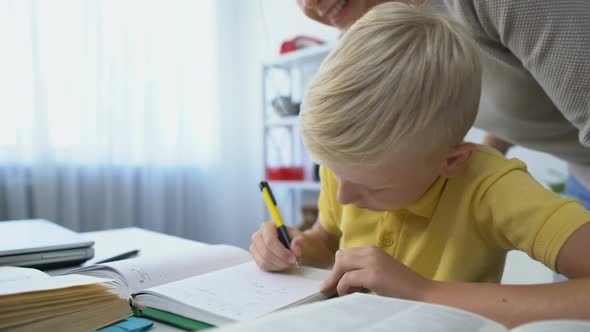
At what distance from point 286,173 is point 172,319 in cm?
180

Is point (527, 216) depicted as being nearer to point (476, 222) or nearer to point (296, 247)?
point (476, 222)

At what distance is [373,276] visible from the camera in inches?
19.5

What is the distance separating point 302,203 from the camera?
2.46m

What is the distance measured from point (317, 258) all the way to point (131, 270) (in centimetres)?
33

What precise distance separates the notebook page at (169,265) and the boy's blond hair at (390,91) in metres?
0.23

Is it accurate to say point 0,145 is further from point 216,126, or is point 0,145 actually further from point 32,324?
point 32,324

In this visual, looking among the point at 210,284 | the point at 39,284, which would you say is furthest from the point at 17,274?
the point at 210,284

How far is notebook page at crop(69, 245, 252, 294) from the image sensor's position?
1.89 feet

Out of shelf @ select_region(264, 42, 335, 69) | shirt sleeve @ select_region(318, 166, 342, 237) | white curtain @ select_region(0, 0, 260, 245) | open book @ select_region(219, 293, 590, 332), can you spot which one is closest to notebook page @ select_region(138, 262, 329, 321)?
open book @ select_region(219, 293, 590, 332)

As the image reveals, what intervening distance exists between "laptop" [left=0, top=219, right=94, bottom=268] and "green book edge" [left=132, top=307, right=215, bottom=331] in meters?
0.27

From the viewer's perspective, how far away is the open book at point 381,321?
1.01ft

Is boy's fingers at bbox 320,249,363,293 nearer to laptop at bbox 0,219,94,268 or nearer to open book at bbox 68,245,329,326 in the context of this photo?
open book at bbox 68,245,329,326

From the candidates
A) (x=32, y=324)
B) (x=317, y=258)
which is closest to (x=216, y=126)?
(x=317, y=258)

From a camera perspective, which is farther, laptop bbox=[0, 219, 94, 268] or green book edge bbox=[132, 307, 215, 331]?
laptop bbox=[0, 219, 94, 268]
